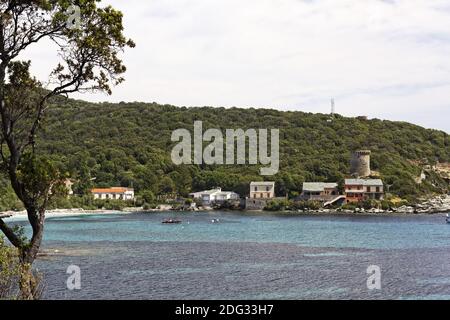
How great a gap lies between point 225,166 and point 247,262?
260 ft

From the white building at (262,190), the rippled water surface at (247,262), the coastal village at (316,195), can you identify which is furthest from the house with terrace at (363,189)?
the rippled water surface at (247,262)

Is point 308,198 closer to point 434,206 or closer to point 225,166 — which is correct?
point 225,166

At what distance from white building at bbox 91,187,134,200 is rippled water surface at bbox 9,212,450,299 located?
131ft

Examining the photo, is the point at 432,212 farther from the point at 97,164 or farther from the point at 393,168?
the point at 97,164

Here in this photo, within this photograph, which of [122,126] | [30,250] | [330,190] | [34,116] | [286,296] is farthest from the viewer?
[122,126]

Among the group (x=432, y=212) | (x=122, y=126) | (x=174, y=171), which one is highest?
(x=122, y=126)

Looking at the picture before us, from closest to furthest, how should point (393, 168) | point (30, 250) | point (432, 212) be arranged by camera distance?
1. point (30, 250)
2. point (432, 212)
3. point (393, 168)

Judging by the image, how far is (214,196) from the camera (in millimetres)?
109625

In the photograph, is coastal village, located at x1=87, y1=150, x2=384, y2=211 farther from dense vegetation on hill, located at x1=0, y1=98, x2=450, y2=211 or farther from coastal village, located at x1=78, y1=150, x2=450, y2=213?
dense vegetation on hill, located at x1=0, y1=98, x2=450, y2=211

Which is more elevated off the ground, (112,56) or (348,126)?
(348,126)

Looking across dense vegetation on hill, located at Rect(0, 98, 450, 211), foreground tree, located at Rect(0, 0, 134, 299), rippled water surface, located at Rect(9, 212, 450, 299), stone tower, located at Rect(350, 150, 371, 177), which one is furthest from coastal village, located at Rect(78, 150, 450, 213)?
foreground tree, located at Rect(0, 0, 134, 299)

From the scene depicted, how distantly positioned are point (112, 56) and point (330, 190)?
97.7 m

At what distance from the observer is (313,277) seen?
31203mm
